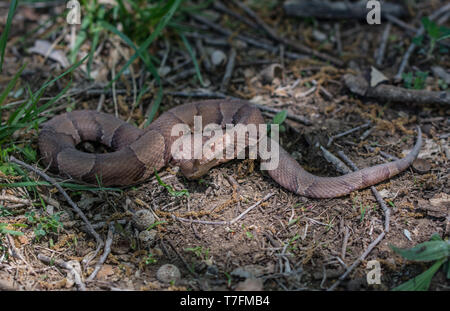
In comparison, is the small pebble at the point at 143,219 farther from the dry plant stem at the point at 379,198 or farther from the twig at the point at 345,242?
the dry plant stem at the point at 379,198

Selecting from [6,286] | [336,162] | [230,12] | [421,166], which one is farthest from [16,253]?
[230,12]

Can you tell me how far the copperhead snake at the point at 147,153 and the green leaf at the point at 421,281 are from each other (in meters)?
0.89

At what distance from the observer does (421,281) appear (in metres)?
2.46

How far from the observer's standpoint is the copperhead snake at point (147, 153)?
3.26m

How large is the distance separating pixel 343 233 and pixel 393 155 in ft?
3.47

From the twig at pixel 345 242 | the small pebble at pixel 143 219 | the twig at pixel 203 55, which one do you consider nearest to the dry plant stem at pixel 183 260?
the small pebble at pixel 143 219

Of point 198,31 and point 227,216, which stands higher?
point 198,31

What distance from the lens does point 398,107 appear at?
4.01m

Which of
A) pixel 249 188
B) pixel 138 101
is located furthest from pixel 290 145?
pixel 138 101

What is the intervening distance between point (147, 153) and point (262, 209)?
1.16 meters

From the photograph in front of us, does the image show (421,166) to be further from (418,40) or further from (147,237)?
(147,237)

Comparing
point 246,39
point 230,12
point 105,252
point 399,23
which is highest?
point 230,12
